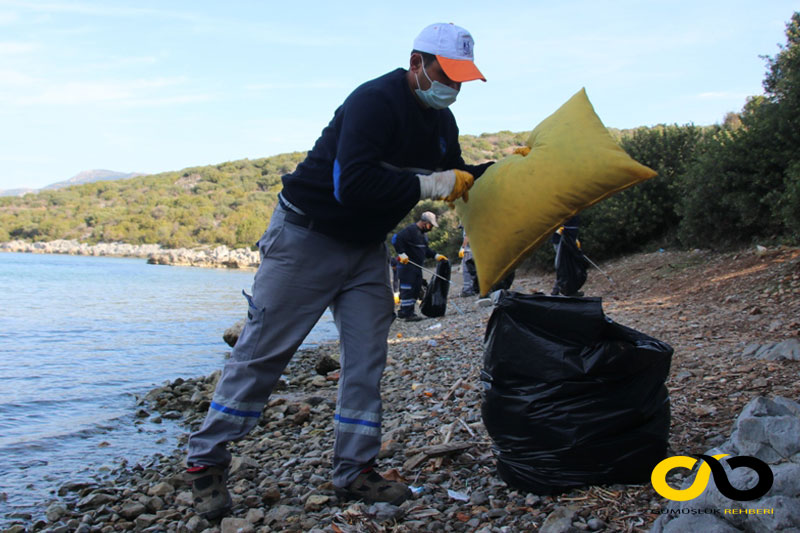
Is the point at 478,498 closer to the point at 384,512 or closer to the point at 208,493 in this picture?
the point at 384,512

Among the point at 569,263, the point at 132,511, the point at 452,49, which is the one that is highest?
the point at 452,49

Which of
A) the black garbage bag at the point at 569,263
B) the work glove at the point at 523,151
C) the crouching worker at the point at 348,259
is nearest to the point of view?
the crouching worker at the point at 348,259

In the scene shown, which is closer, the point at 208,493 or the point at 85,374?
the point at 208,493

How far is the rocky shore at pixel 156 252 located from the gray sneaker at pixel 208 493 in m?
54.8

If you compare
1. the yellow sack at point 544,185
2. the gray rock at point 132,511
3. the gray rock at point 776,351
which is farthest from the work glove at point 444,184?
the gray rock at point 776,351

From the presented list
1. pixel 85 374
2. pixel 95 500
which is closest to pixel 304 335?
pixel 95 500

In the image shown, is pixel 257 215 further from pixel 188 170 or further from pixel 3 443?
pixel 3 443

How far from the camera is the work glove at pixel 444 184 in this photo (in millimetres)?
2619

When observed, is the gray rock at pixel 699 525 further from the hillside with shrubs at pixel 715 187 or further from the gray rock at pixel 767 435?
the hillside with shrubs at pixel 715 187

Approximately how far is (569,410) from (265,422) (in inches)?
125

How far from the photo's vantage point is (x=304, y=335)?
2734 mm

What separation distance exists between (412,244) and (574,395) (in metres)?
8.92

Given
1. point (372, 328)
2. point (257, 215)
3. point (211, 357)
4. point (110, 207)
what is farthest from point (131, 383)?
point (110, 207)

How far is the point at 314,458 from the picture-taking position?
144 inches
